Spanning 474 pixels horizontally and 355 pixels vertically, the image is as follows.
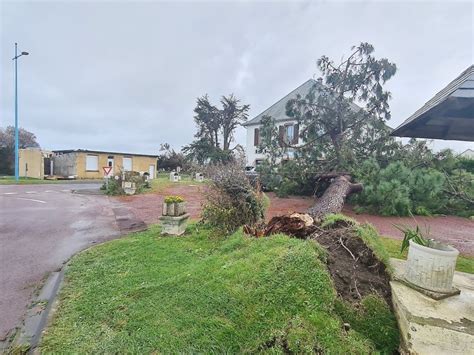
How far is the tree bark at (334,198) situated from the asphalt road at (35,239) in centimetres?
449

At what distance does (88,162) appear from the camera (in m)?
25.5

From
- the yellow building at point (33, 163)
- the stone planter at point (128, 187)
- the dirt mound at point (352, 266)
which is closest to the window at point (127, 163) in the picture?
the yellow building at point (33, 163)

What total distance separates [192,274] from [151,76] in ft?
47.0

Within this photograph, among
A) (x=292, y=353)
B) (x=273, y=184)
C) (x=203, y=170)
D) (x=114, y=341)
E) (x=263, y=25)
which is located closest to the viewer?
(x=292, y=353)

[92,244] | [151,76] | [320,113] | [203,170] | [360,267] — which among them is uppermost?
[151,76]

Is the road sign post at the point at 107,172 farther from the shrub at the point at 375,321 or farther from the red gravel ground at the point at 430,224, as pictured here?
the shrub at the point at 375,321

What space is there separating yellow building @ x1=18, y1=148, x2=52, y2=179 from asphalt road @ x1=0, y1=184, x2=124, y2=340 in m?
16.6

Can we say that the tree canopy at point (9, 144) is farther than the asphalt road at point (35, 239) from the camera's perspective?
Yes

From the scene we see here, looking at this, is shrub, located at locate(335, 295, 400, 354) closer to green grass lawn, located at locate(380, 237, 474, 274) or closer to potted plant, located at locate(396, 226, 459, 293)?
potted plant, located at locate(396, 226, 459, 293)

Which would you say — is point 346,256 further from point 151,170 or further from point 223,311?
point 151,170

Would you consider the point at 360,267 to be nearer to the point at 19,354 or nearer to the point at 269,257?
the point at 269,257

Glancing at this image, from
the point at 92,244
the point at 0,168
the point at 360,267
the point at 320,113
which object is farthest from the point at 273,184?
the point at 0,168

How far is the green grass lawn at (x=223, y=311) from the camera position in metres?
2.13

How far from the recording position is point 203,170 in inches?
235
